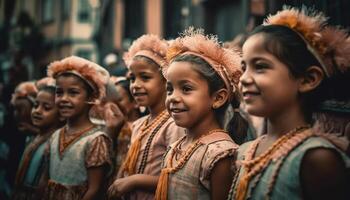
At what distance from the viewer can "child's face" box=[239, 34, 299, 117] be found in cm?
194

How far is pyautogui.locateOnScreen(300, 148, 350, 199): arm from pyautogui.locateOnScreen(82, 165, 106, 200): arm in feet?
6.39

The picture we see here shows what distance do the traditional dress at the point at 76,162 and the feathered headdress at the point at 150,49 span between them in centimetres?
72

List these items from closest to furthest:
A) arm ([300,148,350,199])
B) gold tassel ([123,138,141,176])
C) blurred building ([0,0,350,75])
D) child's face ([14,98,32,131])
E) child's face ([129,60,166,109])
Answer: arm ([300,148,350,199])
gold tassel ([123,138,141,176])
child's face ([129,60,166,109])
child's face ([14,98,32,131])
blurred building ([0,0,350,75])

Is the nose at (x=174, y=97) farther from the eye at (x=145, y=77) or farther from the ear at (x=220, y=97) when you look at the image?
the eye at (x=145, y=77)

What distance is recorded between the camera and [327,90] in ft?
6.64

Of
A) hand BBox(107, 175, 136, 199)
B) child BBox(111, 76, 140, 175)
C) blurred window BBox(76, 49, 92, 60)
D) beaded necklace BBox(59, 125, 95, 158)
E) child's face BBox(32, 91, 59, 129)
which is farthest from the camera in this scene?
blurred window BBox(76, 49, 92, 60)

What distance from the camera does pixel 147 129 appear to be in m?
3.14

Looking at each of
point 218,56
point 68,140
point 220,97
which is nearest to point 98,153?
point 68,140

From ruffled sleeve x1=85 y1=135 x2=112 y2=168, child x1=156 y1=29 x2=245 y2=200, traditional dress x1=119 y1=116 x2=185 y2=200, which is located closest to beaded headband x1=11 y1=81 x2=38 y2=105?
ruffled sleeve x1=85 y1=135 x2=112 y2=168

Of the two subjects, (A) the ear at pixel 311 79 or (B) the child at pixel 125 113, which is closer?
(A) the ear at pixel 311 79

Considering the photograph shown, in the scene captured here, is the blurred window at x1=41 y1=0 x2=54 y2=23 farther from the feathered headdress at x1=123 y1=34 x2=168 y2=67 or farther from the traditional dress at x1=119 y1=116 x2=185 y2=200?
the traditional dress at x1=119 y1=116 x2=185 y2=200

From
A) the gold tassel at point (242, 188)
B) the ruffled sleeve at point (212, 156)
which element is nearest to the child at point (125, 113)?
the ruffled sleeve at point (212, 156)

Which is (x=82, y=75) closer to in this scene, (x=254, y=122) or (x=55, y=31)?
(x=254, y=122)

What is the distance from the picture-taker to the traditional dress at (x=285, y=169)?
71.3 inches
